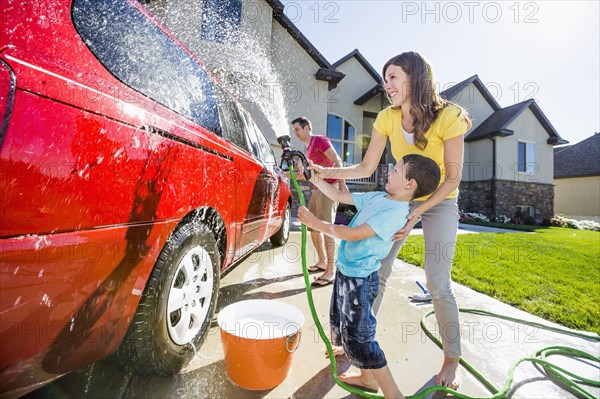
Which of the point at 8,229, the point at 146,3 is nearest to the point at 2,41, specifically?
the point at 8,229

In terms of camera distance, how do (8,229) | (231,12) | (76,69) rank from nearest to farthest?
(8,229) < (76,69) < (231,12)

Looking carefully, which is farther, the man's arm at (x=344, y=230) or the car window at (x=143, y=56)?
the man's arm at (x=344, y=230)

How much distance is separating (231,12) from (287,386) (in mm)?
11659

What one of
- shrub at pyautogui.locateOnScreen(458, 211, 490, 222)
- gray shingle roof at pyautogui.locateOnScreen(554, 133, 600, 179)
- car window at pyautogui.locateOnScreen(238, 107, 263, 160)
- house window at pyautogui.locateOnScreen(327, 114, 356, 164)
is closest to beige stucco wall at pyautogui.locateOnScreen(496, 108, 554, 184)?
shrub at pyautogui.locateOnScreen(458, 211, 490, 222)

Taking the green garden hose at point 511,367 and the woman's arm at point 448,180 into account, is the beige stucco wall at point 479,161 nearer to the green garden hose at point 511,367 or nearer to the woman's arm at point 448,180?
the green garden hose at point 511,367

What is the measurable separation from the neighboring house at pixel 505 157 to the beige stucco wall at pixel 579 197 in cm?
918

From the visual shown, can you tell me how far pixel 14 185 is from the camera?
2.86 feet

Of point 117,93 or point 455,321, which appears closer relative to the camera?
point 117,93

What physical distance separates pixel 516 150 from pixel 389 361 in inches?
741

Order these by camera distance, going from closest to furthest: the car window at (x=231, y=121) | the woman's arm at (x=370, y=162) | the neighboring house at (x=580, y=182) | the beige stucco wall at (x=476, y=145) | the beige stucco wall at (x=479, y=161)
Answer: the woman's arm at (x=370, y=162) < the car window at (x=231, y=121) < the beige stucco wall at (x=479, y=161) < the beige stucco wall at (x=476, y=145) < the neighboring house at (x=580, y=182)

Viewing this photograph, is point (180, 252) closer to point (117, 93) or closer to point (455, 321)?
point (117, 93)

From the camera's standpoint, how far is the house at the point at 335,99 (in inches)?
398

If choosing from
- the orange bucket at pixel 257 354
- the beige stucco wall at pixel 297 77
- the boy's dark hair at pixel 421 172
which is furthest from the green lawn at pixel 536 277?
the beige stucco wall at pixel 297 77

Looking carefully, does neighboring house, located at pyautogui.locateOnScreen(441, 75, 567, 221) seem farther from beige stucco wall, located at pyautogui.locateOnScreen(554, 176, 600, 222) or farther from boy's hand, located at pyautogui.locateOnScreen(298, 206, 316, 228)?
boy's hand, located at pyautogui.locateOnScreen(298, 206, 316, 228)
